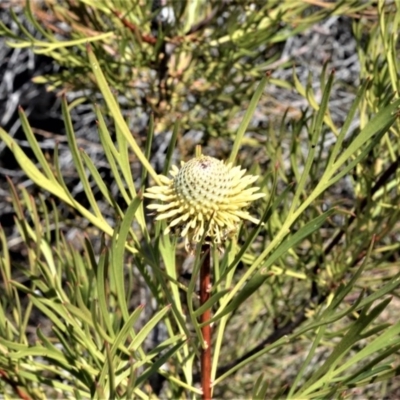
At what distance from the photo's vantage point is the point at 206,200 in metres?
0.43

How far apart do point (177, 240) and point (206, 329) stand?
0.17m

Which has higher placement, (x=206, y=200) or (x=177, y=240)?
(x=206, y=200)

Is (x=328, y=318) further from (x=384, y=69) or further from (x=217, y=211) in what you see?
(x=384, y=69)

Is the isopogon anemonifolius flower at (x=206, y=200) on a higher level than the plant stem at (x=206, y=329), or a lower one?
higher

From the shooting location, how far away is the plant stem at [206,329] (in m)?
0.45

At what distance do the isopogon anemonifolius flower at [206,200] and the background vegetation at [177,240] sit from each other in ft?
0.07

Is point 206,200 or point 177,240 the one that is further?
point 177,240

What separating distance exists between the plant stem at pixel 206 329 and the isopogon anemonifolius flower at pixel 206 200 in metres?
0.02

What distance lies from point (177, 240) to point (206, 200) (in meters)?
0.20

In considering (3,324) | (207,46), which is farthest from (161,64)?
(3,324)

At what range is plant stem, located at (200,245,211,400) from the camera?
45 centimetres

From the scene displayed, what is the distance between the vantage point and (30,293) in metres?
0.50

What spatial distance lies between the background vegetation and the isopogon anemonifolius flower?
2 centimetres

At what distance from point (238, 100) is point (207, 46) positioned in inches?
4.3
